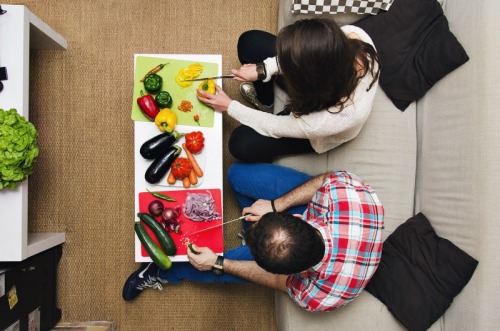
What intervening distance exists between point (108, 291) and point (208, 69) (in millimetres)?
1400

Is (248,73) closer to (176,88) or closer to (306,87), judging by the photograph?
(176,88)

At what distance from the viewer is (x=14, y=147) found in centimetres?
148

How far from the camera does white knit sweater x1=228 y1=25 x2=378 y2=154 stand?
5.04 feet

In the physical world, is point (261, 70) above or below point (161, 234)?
above

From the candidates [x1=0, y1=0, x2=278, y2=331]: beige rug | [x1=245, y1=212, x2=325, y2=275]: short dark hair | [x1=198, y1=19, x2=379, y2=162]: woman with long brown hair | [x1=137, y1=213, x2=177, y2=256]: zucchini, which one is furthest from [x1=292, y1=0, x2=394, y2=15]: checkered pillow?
[x1=137, y1=213, x2=177, y2=256]: zucchini

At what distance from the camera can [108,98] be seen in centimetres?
225

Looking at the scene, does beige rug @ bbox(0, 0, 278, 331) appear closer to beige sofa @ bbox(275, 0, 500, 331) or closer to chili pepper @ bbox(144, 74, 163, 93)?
beige sofa @ bbox(275, 0, 500, 331)

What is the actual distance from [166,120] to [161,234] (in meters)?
0.50

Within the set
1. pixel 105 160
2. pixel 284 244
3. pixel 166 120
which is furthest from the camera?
pixel 105 160

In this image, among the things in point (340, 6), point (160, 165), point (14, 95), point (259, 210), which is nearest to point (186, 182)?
point (160, 165)

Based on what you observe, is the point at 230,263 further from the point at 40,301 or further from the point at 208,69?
the point at 40,301

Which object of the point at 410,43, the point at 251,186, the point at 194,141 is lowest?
the point at 251,186

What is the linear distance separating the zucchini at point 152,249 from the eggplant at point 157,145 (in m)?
0.33

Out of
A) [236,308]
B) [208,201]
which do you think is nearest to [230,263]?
[208,201]
